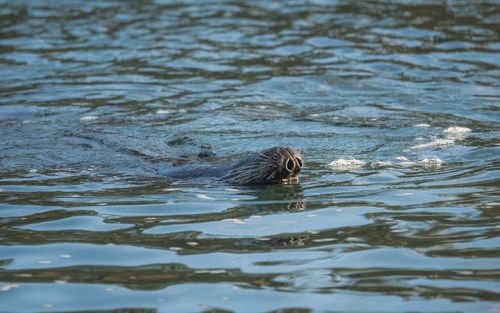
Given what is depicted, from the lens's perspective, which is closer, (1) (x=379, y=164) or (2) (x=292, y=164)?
(2) (x=292, y=164)

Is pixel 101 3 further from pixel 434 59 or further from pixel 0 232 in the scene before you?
pixel 0 232

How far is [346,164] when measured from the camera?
762 centimetres

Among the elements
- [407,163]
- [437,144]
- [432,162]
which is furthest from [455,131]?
[407,163]

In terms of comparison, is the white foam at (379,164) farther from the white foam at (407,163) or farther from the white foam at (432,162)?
the white foam at (432,162)

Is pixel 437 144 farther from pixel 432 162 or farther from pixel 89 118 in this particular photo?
pixel 89 118

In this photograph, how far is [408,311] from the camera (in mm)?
3824

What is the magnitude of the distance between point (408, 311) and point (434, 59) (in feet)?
32.4

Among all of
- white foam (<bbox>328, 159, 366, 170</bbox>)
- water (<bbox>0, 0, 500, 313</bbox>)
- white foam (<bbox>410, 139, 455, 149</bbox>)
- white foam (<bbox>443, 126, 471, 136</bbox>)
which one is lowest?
white foam (<bbox>328, 159, 366, 170</bbox>)

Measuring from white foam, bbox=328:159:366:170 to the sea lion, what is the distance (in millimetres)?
792

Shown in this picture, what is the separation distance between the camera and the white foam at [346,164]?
295 inches

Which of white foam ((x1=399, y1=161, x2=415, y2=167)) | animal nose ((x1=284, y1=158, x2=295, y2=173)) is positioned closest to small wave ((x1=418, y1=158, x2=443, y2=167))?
white foam ((x1=399, y1=161, x2=415, y2=167))

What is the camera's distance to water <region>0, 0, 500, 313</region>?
14.2ft

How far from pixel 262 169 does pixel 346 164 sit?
1318mm

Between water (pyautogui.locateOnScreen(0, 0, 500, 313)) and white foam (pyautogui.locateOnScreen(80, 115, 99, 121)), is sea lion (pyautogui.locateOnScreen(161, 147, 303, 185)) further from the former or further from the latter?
white foam (pyautogui.locateOnScreen(80, 115, 99, 121))
